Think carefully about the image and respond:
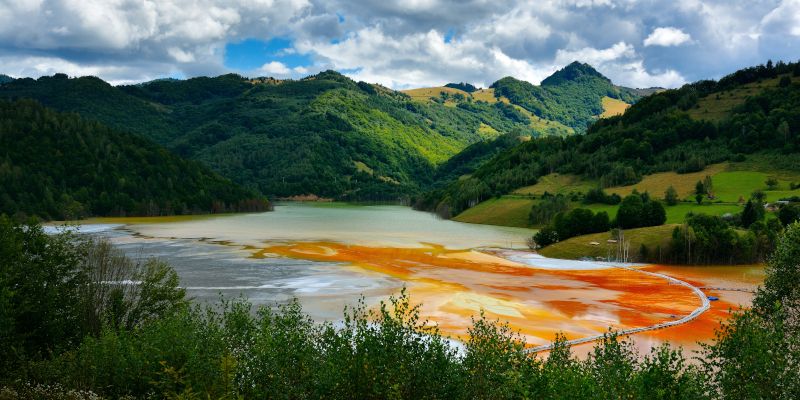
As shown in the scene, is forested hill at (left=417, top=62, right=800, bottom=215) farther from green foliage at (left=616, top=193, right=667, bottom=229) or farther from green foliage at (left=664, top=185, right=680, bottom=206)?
green foliage at (left=616, top=193, right=667, bottom=229)

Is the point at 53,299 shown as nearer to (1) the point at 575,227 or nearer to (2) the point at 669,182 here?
(1) the point at 575,227

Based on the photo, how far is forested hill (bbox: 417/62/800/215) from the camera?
152875 mm

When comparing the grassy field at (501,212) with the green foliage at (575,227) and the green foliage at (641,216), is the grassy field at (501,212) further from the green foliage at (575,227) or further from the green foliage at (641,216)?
the green foliage at (641,216)

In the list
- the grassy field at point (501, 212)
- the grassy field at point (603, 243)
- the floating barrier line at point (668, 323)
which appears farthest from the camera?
the grassy field at point (501, 212)

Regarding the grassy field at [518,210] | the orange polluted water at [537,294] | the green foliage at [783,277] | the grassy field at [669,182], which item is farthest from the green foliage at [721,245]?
the green foliage at [783,277]

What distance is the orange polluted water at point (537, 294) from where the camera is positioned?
45438 millimetres

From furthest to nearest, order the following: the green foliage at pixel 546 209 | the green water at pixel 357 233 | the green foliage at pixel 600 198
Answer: the green foliage at pixel 546 209, the green foliage at pixel 600 198, the green water at pixel 357 233

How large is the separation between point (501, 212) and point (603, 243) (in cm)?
7031

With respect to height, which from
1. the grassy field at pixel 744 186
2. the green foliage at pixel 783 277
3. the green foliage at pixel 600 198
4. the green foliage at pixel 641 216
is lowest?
the green foliage at pixel 783 277

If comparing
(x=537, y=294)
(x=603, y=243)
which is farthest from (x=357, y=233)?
(x=537, y=294)

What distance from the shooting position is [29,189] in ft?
506

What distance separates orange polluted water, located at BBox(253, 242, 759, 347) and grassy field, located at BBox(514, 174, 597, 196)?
8130cm

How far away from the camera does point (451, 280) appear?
224ft

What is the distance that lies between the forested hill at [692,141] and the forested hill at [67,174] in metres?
103
